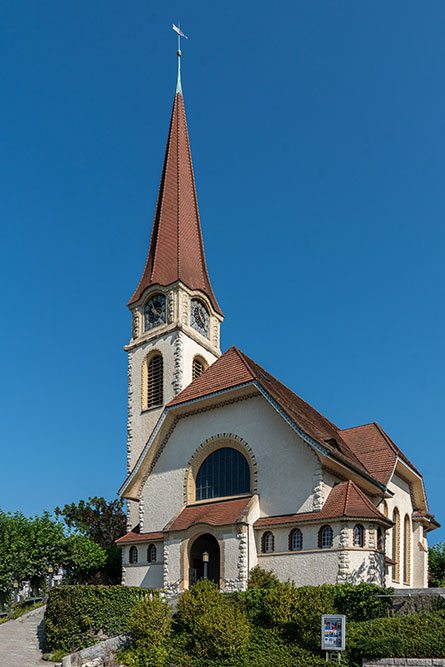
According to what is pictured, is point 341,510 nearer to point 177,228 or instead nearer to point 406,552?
point 406,552

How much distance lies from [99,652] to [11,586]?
15113 mm

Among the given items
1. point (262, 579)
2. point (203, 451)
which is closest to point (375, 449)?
point (203, 451)

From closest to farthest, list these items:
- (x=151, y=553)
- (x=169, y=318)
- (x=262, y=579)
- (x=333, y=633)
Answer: (x=333, y=633)
(x=262, y=579)
(x=151, y=553)
(x=169, y=318)

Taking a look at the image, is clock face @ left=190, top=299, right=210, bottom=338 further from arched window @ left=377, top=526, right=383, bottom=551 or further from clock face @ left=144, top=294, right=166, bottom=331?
arched window @ left=377, top=526, right=383, bottom=551

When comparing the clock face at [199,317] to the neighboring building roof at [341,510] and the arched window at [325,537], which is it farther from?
the arched window at [325,537]

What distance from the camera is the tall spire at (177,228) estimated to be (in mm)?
42281

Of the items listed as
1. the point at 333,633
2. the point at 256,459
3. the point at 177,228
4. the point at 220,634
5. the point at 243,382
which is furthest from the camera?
the point at 177,228

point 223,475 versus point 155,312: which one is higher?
point 155,312

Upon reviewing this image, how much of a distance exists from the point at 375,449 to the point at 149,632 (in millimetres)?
15365

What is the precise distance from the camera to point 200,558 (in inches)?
1130

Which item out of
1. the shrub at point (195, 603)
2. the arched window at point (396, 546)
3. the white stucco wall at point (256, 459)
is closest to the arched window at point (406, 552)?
the arched window at point (396, 546)

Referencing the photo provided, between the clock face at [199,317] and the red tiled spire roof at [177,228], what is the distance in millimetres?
928

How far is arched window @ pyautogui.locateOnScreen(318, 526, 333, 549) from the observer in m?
24.1

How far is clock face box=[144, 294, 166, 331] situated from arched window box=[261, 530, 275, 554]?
17.5 meters
